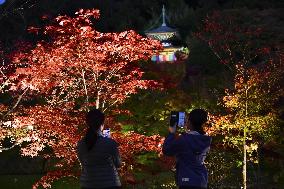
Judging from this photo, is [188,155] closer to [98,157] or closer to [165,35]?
[98,157]

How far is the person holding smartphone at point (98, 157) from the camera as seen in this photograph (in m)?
3.73

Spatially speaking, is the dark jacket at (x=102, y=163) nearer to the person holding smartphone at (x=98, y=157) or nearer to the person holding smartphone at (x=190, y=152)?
the person holding smartphone at (x=98, y=157)

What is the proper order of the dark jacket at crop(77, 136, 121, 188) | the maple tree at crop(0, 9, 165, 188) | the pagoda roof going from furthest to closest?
the pagoda roof < the maple tree at crop(0, 9, 165, 188) < the dark jacket at crop(77, 136, 121, 188)

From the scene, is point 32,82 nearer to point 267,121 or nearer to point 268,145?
point 267,121

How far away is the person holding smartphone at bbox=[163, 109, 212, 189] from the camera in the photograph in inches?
149

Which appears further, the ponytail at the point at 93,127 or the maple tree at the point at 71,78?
the maple tree at the point at 71,78

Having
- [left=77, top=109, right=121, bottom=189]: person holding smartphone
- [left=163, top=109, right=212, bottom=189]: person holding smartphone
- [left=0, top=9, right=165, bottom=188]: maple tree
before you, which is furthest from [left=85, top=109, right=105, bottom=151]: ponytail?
[left=0, top=9, right=165, bottom=188]: maple tree

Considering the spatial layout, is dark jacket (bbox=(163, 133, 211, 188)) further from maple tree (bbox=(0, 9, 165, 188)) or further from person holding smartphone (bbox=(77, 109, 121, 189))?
maple tree (bbox=(0, 9, 165, 188))

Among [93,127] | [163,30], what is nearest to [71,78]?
[93,127]

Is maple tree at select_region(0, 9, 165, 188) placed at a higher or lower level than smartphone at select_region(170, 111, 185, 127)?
higher

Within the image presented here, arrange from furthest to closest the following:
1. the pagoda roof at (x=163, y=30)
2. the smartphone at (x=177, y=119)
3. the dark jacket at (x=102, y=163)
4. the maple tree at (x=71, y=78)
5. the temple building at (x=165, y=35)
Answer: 1. the pagoda roof at (x=163, y=30)
2. the temple building at (x=165, y=35)
3. the maple tree at (x=71, y=78)
4. the smartphone at (x=177, y=119)
5. the dark jacket at (x=102, y=163)

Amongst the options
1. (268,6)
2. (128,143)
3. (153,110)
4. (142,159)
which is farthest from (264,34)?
→ (128,143)

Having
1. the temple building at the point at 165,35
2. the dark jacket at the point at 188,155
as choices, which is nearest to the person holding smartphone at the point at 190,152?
the dark jacket at the point at 188,155

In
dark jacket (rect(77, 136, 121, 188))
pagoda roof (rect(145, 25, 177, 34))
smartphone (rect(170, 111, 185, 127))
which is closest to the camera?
dark jacket (rect(77, 136, 121, 188))
